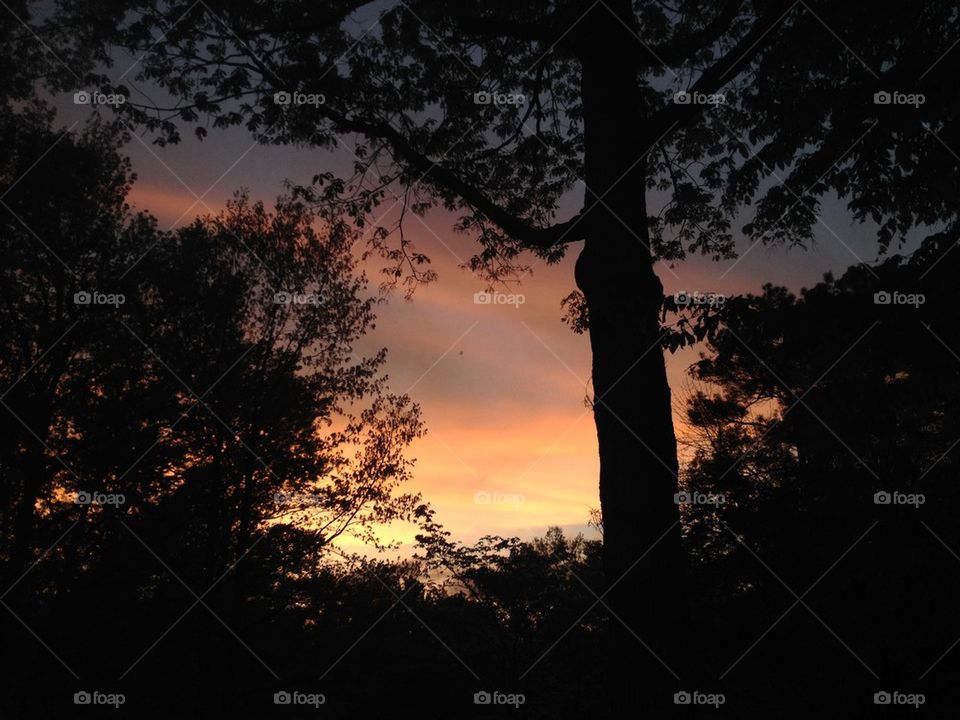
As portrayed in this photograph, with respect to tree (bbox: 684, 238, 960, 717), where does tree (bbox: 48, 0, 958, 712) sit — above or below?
above

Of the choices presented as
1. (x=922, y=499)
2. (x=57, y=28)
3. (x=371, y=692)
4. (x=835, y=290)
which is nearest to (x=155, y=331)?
(x=57, y=28)

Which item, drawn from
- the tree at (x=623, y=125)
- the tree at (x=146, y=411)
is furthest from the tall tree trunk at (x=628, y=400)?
the tree at (x=146, y=411)

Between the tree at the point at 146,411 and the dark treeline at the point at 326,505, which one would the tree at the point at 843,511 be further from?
the tree at the point at 146,411

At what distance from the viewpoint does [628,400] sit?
5.61 meters

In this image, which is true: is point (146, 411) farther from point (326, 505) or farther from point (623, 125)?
point (623, 125)

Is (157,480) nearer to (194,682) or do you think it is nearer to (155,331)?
Answer: (155,331)

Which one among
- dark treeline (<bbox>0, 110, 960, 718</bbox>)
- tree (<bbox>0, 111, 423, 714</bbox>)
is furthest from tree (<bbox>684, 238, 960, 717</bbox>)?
tree (<bbox>0, 111, 423, 714</bbox>)

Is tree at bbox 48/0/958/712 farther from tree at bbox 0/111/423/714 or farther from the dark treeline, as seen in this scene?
tree at bbox 0/111/423/714

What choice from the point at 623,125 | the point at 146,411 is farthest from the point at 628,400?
the point at 146,411

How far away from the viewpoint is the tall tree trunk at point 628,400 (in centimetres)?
512

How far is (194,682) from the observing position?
→ 1535cm

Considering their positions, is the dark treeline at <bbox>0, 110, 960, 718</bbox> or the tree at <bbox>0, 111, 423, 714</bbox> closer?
the dark treeline at <bbox>0, 110, 960, 718</bbox>

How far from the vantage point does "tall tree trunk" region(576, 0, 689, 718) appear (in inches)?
201

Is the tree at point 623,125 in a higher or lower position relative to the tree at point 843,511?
higher
